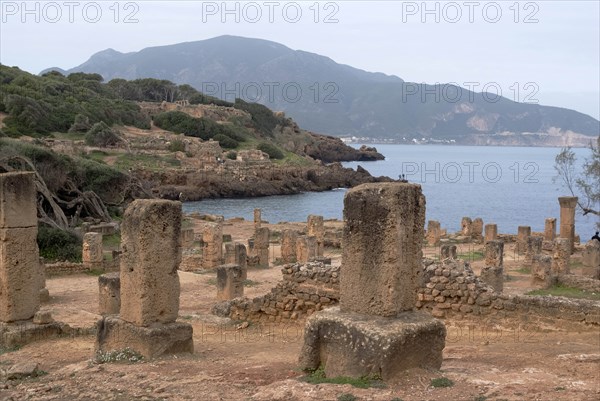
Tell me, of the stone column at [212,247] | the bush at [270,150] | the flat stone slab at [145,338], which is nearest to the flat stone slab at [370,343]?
the flat stone slab at [145,338]

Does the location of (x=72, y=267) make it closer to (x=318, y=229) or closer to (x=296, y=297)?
(x=318, y=229)

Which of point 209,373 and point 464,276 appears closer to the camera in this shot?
point 209,373

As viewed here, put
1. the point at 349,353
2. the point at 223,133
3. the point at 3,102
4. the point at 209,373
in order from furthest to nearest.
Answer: the point at 223,133 → the point at 3,102 → the point at 209,373 → the point at 349,353

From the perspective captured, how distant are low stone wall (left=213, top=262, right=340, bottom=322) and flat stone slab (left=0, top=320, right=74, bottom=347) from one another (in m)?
3.59

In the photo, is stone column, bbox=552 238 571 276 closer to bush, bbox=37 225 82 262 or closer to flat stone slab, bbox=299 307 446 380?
flat stone slab, bbox=299 307 446 380

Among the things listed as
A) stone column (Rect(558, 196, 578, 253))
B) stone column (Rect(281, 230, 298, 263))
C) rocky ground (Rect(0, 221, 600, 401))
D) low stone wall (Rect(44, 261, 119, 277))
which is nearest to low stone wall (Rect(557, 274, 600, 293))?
rocky ground (Rect(0, 221, 600, 401))

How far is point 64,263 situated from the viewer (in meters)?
21.0

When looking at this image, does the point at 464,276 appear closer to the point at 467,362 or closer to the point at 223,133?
the point at 467,362

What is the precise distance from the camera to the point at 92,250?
69.8 feet

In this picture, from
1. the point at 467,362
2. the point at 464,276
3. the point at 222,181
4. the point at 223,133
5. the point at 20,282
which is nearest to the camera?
the point at 467,362

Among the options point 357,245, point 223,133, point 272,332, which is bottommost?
point 272,332

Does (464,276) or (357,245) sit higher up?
(357,245)

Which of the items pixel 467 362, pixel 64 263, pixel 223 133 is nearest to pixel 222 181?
pixel 223 133

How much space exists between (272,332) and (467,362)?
15.6 feet
